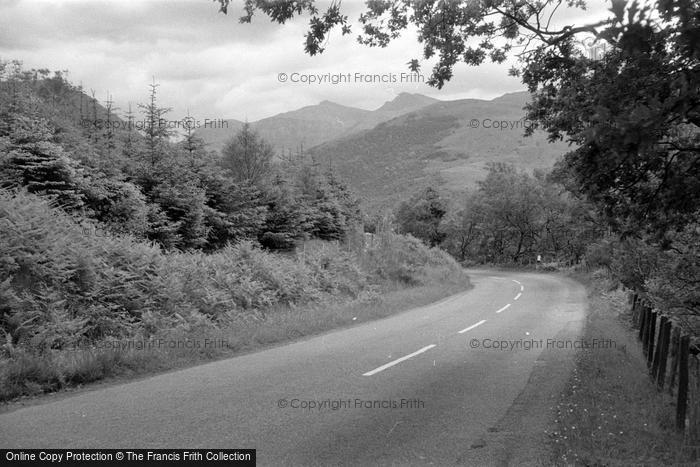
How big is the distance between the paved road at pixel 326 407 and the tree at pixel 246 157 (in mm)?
14498

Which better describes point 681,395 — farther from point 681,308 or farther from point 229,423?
point 681,308

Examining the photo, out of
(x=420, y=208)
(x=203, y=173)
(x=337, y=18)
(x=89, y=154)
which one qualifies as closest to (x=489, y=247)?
(x=420, y=208)

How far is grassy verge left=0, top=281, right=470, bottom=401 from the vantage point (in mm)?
7598

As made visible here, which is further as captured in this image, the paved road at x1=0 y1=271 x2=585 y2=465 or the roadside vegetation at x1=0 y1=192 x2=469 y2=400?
the roadside vegetation at x1=0 y1=192 x2=469 y2=400

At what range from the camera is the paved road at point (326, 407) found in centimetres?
553

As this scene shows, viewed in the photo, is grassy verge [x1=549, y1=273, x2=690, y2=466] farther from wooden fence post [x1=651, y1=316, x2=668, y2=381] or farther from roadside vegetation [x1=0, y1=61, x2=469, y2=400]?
roadside vegetation [x1=0, y1=61, x2=469, y2=400]

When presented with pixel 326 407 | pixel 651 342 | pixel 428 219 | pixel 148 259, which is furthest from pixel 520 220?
pixel 326 407

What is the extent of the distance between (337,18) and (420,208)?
60592mm

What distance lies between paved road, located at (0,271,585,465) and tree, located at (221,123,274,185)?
571 inches

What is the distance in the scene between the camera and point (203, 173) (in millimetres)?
20547
